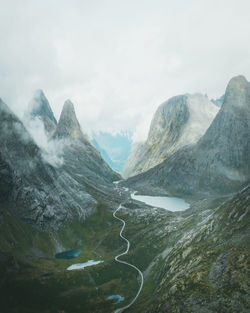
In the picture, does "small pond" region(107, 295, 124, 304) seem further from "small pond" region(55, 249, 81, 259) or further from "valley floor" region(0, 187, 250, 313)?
"small pond" region(55, 249, 81, 259)

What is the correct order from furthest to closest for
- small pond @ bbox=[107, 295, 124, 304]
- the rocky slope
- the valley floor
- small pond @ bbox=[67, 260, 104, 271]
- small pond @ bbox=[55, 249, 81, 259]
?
small pond @ bbox=[55, 249, 81, 259]
small pond @ bbox=[67, 260, 104, 271]
small pond @ bbox=[107, 295, 124, 304]
the valley floor
the rocky slope

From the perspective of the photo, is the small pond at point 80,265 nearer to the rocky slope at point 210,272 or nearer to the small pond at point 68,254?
the small pond at point 68,254

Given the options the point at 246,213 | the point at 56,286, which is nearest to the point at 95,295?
the point at 56,286

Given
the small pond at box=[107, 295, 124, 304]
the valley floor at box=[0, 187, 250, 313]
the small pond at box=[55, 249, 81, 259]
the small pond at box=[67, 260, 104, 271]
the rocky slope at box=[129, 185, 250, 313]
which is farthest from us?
the small pond at box=[55, 249, 81, 259]

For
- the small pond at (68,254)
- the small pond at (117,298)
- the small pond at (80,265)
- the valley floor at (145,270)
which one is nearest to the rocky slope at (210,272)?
the valley floor at (145,270)

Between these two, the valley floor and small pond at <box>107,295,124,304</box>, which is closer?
the valley floor

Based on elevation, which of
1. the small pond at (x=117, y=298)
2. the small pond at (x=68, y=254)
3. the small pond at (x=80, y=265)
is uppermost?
the small pond at (x=68, y=254)

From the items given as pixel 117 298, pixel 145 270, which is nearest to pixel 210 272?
pixel 117 298

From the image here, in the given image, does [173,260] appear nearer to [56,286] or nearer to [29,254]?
[56,286]

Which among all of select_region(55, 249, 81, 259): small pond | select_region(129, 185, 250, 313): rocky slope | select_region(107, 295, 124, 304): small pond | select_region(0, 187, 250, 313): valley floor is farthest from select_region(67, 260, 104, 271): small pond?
select_region(129, 185, 250, 313): rocky slope

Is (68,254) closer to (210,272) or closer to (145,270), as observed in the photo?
(145,270)
